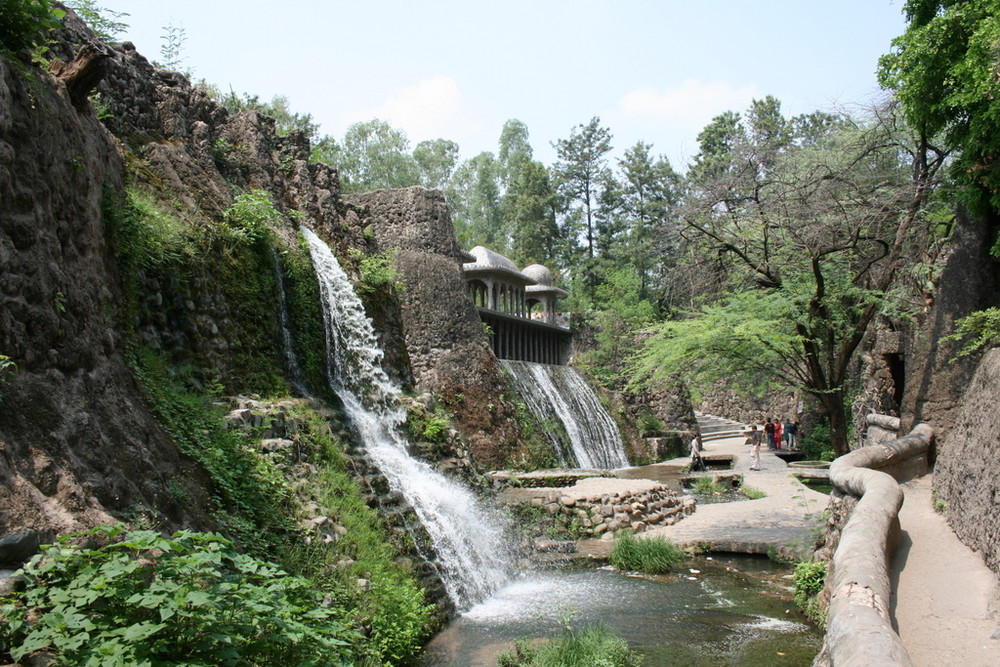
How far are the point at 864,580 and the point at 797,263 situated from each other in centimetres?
1014

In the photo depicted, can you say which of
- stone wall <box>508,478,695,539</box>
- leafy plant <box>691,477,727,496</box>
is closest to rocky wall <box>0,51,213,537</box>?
stone wall <box>508,478,695,539</box>

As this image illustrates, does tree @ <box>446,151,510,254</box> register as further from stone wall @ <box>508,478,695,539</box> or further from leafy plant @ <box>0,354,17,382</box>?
leafy plant @ <box>0,354,17,382</box>

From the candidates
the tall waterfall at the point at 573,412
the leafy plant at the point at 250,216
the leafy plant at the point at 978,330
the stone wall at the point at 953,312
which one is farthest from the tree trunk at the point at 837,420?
the leafy plant at the point at 250,216

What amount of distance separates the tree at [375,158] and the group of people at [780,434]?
24993mm

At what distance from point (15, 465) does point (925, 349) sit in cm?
1021

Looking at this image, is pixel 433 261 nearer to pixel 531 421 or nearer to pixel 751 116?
pixel 531 421

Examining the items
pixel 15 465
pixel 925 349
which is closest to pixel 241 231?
pixel 15 465

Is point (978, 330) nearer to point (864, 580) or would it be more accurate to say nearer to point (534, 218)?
point (864, 580)

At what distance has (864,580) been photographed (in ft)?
14.1

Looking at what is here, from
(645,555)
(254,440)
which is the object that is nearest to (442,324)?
(645,555)

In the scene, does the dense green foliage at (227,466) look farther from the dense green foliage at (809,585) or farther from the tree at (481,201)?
the tree at (481,201)

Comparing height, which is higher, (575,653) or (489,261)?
(489,261)

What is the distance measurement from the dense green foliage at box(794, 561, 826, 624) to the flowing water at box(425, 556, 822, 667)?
0.46 feet

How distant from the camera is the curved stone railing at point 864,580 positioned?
130 inches
